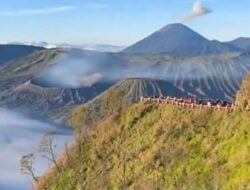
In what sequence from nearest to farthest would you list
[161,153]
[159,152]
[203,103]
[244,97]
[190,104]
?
1. [244,97]
2. [161,153]
3. [159,152]
4. [203,103]
5. [190,104]

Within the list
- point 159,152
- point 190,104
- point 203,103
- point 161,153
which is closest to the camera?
point 161,153

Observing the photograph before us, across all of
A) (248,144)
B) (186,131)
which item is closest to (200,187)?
A: (248,144)

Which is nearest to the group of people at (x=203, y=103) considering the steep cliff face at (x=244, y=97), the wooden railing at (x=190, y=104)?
the wooden railing at (x=190, y=104)

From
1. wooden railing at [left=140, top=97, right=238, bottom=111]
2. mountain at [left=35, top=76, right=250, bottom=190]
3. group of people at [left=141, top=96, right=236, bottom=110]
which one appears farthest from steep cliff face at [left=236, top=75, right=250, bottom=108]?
group of people at [left=141, top=96, right=236, bottom=110]

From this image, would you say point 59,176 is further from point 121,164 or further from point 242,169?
point 242,169

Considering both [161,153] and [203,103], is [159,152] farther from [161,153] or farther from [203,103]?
[203,103]

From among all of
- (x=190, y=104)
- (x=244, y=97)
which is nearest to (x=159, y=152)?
(x=190, y=104)

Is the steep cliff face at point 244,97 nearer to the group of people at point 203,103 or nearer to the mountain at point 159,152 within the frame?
the mountain at point 159,152

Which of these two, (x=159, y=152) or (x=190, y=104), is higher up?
(x=190, y=104)

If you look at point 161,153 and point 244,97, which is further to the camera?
point 161,153
